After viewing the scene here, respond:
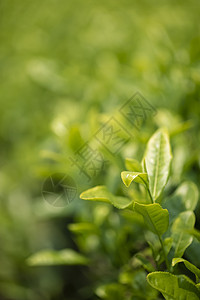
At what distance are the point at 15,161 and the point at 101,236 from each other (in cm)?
121

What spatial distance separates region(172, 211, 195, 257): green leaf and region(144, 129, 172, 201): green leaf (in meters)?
0.14

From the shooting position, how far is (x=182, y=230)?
0.93 metres

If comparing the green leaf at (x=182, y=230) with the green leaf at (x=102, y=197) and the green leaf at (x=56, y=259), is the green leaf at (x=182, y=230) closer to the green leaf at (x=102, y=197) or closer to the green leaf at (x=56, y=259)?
the green leaf at (x=102, y=197)

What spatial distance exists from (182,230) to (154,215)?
0.48ft

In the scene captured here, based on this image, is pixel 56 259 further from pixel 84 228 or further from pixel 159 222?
pixel 159 222

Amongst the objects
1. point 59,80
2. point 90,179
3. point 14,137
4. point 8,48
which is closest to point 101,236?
point 90,179

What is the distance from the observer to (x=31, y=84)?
257cm

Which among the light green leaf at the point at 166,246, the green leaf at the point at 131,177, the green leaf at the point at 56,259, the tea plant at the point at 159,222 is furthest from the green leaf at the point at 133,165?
the green leaf at the point at 56,259

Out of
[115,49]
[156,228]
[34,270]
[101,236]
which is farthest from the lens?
[115,49]

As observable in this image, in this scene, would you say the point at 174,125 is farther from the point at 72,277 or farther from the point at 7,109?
the point at 7,109

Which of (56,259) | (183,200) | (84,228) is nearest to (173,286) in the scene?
(183,200)

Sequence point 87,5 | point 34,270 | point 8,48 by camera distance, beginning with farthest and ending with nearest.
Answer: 1. point 87,5
2. point 8,48
3. point 34,270

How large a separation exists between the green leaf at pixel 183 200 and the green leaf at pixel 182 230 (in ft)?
0.18

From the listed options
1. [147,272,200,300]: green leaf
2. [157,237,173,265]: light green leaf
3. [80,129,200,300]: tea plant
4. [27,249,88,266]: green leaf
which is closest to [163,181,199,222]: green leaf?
[80,129,200,300]: tea plant
